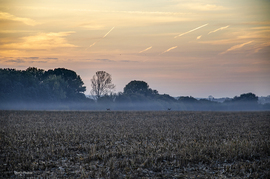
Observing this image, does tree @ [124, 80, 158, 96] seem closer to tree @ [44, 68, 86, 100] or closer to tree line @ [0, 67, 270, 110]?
tree line @ [0, 67, 270, 110]

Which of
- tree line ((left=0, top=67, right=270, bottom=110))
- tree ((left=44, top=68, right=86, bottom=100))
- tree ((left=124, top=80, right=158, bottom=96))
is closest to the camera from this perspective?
tree line ((left=0, top=67, right=270, bottom=110))

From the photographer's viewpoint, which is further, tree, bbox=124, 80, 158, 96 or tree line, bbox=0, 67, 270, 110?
tree, bbox=124, 80, 158, 96

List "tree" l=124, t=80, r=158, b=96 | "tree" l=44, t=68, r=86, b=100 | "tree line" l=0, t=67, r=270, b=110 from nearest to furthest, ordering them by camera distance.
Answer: "tree line" l=0, t=67, r=270, b=110 < "tree" l=44, t=68, r=86, b=100 < "tree" l=124, t=80, r=158, b=96

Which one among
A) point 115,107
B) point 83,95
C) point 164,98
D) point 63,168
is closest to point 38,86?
point 83,95

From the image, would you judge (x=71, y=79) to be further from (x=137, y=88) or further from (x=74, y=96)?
(x=137, y=88)

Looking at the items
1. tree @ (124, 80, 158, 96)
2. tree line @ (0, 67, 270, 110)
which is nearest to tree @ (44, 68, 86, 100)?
tree line @ (0, 67, 270, 110)

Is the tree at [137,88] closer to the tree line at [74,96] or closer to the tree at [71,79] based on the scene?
the tree line at [74,96]

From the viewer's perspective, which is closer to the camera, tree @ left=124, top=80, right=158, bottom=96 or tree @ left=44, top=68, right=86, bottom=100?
tree @ left=44, top=68, right=86, bottom=100

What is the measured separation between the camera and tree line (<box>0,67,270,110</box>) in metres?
75.8

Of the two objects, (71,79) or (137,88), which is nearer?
(71,79)

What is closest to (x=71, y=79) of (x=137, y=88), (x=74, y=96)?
(x=74, y=96)

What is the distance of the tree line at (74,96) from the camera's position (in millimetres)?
75750

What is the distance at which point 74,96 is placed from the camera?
92500 mm

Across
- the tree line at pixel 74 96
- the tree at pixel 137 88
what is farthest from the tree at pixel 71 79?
the tree at pixel 137 88
